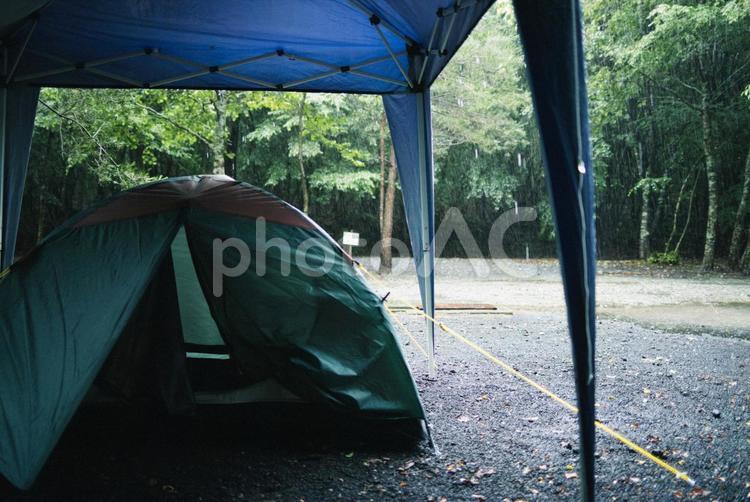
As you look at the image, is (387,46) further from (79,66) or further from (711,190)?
(711,190)

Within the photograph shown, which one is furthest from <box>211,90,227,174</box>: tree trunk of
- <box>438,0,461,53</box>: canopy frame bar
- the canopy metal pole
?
<box>438,0,461,53</box>: canopy frame bar

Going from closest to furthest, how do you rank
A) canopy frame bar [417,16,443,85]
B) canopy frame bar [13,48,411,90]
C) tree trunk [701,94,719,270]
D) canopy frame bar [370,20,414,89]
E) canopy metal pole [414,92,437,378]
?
canopy frame bar [417,16,443,85]
canopy frame bar [370,20,414,89]
canopy frame bar [13,48,411,90]
canopy metal pole [414,92,437,378]
tree trunk [701,94,719,270]

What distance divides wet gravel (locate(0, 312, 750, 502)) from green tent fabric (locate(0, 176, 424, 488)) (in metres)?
0.25

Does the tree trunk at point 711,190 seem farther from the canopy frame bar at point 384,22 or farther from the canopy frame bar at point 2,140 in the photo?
the canopy frame bar at point 2,140

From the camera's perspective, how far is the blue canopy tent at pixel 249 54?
11.4ft

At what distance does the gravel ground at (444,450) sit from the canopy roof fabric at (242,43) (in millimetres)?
2507

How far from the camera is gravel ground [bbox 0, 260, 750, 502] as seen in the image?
2.42 meters

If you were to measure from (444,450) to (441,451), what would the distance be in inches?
0.9

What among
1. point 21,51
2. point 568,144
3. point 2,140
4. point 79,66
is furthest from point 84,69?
point 568,144

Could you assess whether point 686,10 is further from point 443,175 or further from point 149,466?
point 149,466

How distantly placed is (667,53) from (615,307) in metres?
7.59

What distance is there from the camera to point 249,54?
4.14 m

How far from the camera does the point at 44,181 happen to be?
1271cm

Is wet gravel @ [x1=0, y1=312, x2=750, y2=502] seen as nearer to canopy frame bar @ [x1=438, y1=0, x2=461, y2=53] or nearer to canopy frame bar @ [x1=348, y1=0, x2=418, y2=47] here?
canopy frame bar @ [x1=438, y1=0, x2=461, y2=53]
